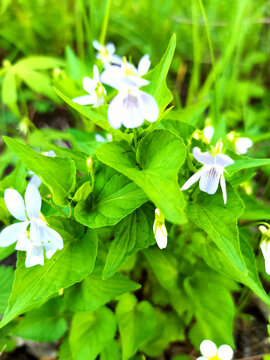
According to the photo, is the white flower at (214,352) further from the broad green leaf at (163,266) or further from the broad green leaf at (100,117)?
the broad green leaf at (100,117)

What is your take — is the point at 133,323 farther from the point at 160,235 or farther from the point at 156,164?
the point at 156,164

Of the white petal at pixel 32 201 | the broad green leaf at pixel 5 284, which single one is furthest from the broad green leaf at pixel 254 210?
the broad green leaf at pixel 5 284

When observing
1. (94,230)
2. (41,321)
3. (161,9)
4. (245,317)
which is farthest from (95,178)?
(161,9)

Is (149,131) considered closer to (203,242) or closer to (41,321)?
(203,242)

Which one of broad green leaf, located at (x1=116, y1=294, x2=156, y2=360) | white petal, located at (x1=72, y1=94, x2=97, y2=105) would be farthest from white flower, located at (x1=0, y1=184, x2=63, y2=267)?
broad green leaf, located at (x1=116, y1=294, x2=156, y2=360)

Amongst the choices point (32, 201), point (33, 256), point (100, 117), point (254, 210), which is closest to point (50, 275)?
point (33, 256)

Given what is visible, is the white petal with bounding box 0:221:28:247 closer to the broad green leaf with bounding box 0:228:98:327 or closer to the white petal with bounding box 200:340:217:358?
the broad green leaf with bounding box 0:228:98:327
